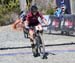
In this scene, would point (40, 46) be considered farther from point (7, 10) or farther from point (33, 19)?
point (7, 10)

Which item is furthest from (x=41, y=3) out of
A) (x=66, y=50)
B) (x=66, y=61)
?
(x=66, y=61)

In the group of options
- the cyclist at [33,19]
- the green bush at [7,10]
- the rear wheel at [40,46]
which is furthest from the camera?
the green bush at [7,10]

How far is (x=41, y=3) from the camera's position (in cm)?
4025

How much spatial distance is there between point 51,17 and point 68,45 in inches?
306

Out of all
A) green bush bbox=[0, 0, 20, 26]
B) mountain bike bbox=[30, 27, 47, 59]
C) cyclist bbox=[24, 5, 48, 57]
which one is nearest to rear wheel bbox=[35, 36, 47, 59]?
mountain bike bbox=[30, 27, 47, 59]

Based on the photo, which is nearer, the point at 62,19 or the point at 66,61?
the point at 66,61

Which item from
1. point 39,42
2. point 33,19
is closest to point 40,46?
point 39,42

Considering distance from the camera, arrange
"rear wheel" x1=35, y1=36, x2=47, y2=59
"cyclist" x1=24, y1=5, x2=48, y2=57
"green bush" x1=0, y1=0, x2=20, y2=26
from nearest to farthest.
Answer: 1. "cyclist" x1=24, y1=5, x2=48, y2=57
2. "rear wheel" x1=35, y1=36, x2=47, y2=59
3. "green bush" x1=0, y1=0, x2=20, y2=26

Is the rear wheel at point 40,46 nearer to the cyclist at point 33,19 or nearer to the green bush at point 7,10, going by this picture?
the cyclist at point 33,19

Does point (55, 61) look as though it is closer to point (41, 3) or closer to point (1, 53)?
point (1, 53)

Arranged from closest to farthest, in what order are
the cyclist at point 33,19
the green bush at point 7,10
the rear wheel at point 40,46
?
the cyclist at point 33,19
the rear wheel at point 40,46
the green bush at point 7,10

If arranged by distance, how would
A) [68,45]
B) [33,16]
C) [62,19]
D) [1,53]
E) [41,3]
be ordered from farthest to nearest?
[41,3] < [62,19] < [68,45] < [1,53] < [33,16]

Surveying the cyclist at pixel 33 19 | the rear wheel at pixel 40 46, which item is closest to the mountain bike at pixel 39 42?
the rear wheel at pixel 40 46

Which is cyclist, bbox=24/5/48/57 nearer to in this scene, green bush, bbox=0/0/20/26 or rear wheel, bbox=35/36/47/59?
rear wheel, bbox=35/36/47/59
